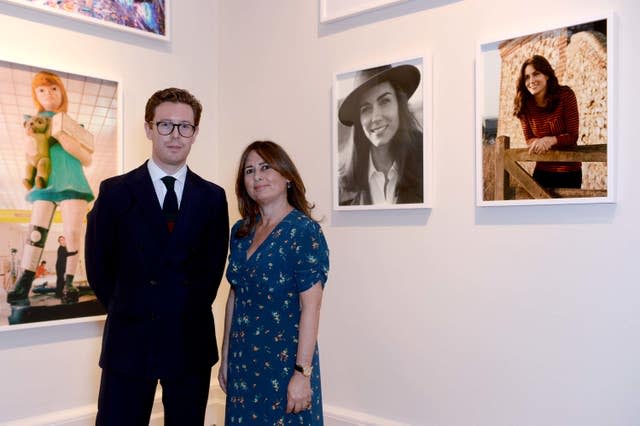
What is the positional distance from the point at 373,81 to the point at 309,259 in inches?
53.9

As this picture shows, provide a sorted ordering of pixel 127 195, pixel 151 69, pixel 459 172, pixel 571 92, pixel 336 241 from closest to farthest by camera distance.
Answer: pixel 127 195 → pixel 571 92 → pixel 459 172 → pixel 336 241 → pixel 151 69

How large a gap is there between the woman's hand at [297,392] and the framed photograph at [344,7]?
1956mm

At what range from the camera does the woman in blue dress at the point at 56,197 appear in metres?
3.18

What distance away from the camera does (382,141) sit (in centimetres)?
320

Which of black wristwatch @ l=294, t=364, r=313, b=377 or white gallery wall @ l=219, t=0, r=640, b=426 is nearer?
black wristwatch @ l=294, t=364, r=313, b=377

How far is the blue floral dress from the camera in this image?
2.25 metres

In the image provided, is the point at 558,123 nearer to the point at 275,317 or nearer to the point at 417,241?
the point at 417,241

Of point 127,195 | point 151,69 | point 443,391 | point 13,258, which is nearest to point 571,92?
point 443,391

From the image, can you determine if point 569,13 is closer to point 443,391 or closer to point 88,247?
point 443,391

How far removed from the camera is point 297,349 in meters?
2.26

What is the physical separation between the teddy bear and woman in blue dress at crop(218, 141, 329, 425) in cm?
142

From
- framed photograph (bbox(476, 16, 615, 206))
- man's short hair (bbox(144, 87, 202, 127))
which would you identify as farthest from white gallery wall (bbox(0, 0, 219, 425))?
framed photograph (bbox(476, 16, 615, 206))

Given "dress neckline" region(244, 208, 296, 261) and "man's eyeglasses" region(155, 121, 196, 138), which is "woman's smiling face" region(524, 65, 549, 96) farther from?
"man's eyeglasses" region(155, 121, 196, 138)

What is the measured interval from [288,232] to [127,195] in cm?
66
